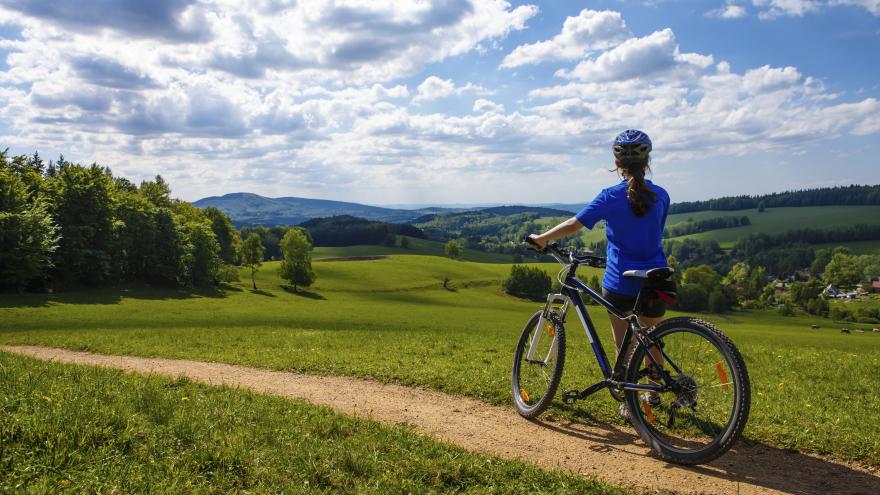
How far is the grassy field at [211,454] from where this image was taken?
186 inches

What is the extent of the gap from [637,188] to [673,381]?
94.5 inches

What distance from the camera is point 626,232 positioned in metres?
6.69

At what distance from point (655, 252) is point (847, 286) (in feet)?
613

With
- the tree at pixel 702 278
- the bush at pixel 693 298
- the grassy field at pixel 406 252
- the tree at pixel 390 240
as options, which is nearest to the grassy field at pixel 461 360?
the bush at pixel 693 298

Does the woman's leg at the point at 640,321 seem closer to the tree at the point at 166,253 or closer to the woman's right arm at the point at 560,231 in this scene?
the woman's right arm at the point at 560,231

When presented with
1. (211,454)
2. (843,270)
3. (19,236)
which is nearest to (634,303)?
(211,454)

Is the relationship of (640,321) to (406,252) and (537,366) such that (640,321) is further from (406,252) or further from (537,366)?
(406,252)

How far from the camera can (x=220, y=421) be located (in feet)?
20.9

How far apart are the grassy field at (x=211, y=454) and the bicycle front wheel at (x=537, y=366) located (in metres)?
2.06

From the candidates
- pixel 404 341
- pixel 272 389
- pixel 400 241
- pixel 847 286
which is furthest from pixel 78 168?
pixel 847 286

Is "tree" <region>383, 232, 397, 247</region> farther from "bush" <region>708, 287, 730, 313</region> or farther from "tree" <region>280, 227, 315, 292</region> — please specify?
"bush" <region>708, 287, 730, 313</region>

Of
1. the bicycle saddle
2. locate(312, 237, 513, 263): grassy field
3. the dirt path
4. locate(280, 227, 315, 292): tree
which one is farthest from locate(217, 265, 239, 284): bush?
the bicycle saddle

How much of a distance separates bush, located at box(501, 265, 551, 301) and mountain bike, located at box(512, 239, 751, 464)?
319ft

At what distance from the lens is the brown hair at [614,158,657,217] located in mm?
6594
